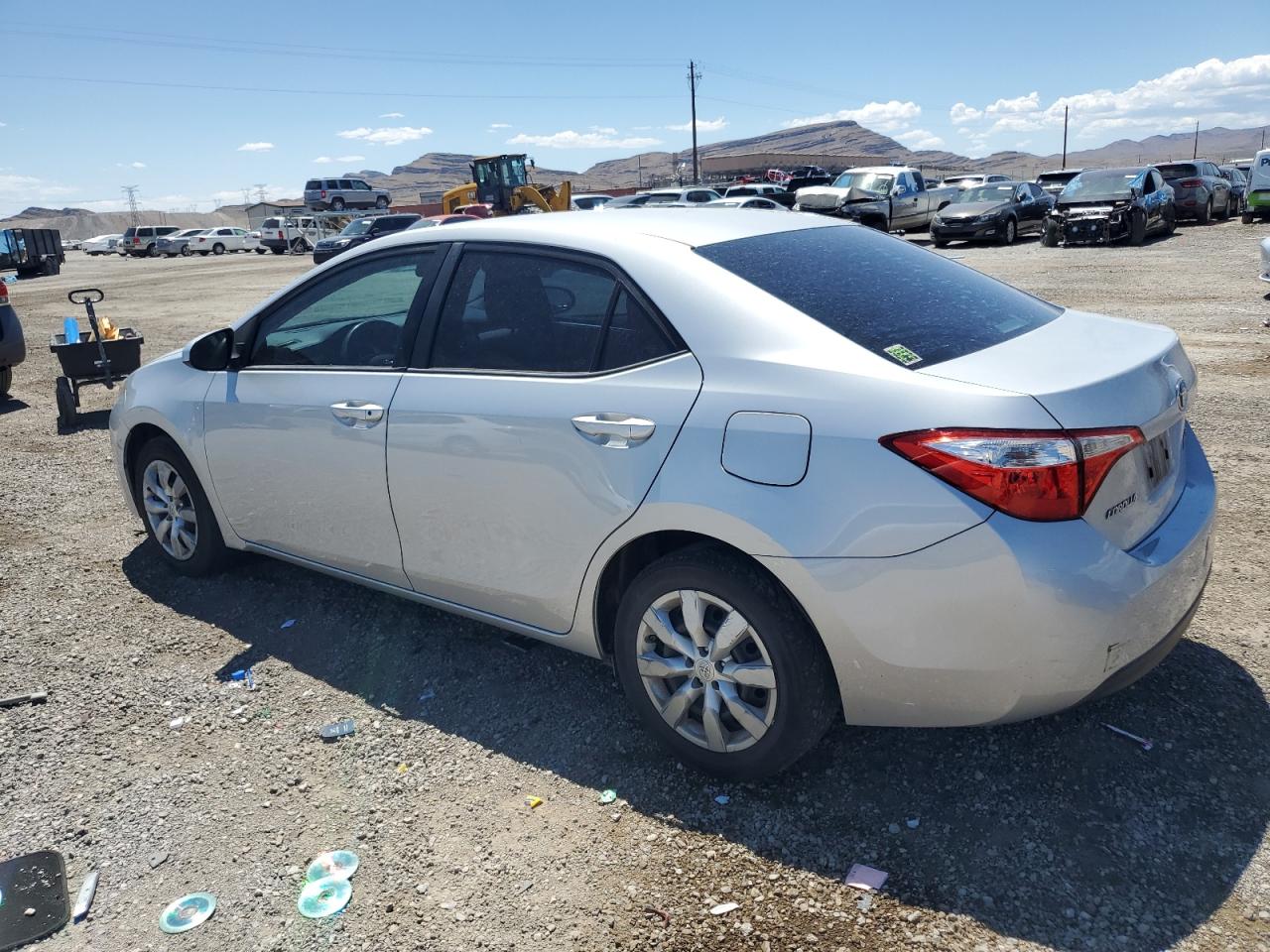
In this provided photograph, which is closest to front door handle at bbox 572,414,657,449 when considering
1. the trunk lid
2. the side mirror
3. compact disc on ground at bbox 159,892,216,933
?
the trunk lid

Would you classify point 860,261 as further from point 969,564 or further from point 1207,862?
point 1207,862

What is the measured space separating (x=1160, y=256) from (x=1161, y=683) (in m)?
18.4

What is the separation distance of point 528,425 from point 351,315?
140cm

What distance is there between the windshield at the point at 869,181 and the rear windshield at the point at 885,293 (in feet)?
81.0

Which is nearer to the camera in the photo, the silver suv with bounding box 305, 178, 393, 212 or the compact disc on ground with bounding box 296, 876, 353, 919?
the compact disc on ground with bounding box 296, 876, 353, 919

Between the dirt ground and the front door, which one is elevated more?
the front door

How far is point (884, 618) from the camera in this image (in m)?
2.51

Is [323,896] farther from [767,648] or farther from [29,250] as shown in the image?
[29,250]

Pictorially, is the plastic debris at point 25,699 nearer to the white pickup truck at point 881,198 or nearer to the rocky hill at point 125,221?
the white pickup truck at point 881,198

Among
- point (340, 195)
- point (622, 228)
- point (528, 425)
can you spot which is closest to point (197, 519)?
point (528, 425)

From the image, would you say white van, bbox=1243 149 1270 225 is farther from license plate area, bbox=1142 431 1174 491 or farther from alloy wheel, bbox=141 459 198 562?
alloy wheel, bbox=141 459 198 562

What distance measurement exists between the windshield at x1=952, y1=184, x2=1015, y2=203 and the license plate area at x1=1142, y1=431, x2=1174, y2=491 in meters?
24.0

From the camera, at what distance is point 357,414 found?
3.62 m

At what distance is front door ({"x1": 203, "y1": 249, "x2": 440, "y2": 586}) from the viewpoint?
3.64 meters
